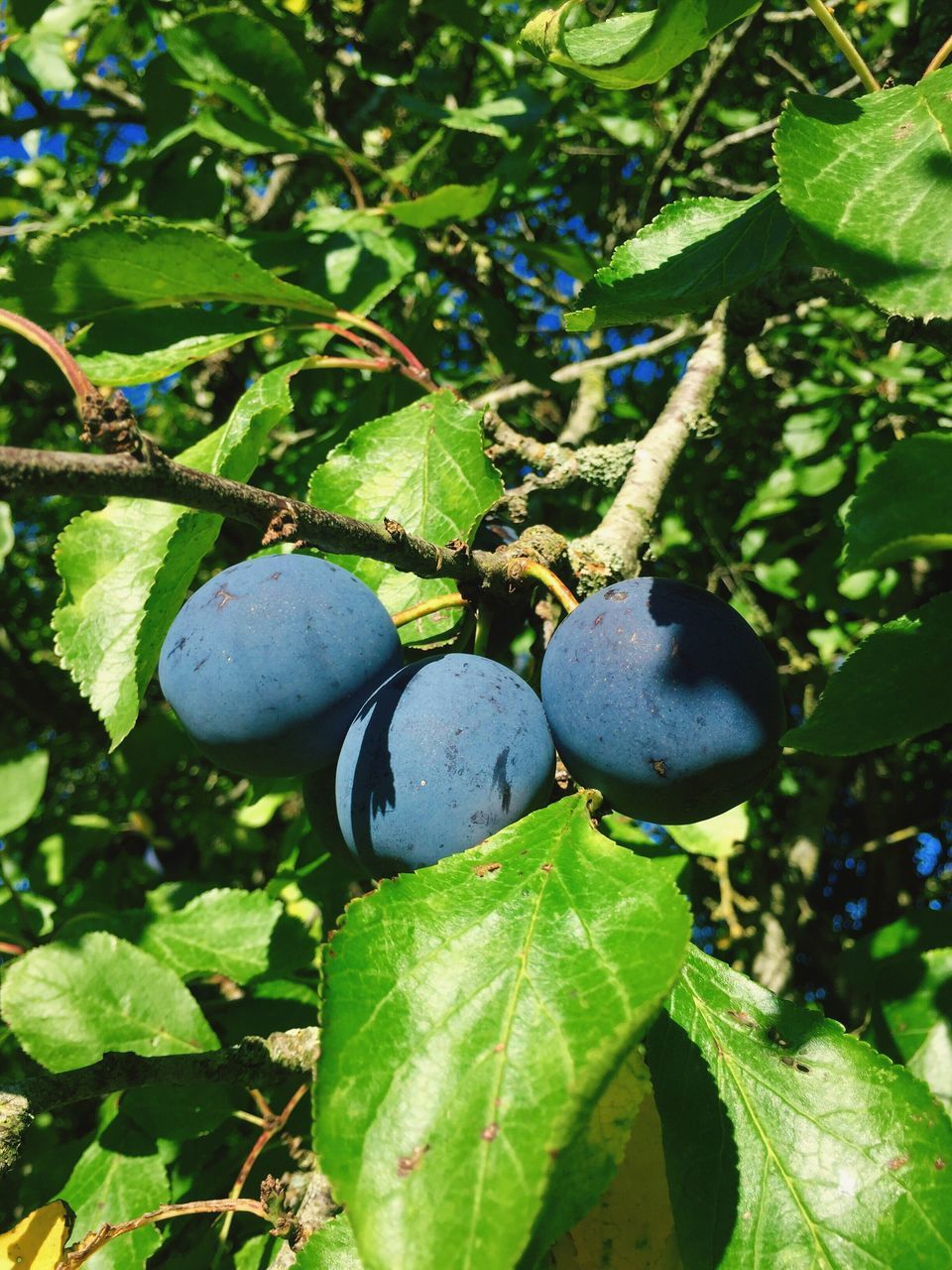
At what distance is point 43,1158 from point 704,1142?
119 cm

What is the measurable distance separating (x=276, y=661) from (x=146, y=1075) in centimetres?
44

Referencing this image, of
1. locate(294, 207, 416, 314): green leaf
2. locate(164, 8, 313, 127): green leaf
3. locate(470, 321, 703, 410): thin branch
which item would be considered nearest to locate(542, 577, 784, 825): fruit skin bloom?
locate(294, 207, 416, 314): green leaf

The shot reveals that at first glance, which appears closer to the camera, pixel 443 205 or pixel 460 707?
pixel 460 707

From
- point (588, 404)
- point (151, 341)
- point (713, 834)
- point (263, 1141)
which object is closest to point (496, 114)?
point (588, 404)

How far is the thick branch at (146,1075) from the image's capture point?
840mm

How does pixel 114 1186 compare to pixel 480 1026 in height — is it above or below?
below

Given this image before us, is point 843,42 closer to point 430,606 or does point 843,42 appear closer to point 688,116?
point 430,606

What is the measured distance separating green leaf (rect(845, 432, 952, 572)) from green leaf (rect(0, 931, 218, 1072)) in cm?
117

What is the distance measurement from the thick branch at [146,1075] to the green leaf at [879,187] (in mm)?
786

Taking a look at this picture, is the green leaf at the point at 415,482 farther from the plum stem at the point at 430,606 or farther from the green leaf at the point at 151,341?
the green leaf at the point at 151,341

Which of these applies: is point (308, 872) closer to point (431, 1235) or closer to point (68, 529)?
point (68, 529)

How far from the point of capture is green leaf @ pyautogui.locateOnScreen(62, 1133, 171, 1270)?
4.31ft

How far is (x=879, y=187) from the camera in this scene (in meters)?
0.84

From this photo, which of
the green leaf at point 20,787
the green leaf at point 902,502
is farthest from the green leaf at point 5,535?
the green leaf at point 902,502
